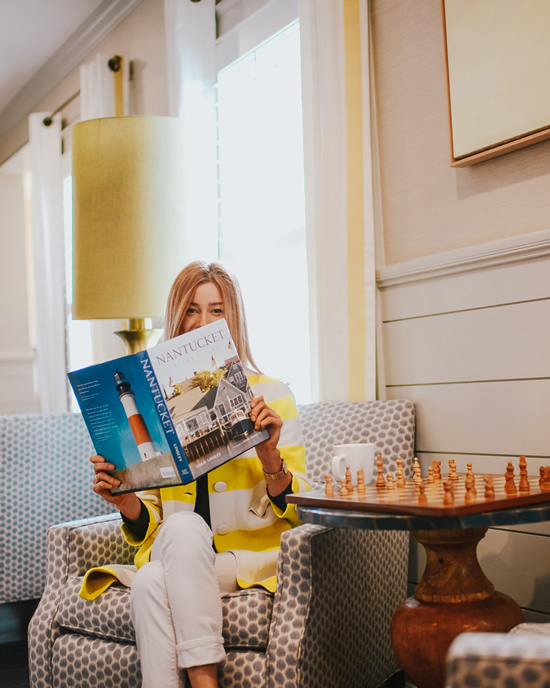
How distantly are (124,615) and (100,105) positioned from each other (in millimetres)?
2635

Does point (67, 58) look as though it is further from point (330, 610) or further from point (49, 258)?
point (330, 610)

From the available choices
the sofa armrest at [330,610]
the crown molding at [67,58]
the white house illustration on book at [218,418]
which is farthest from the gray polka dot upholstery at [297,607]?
the crown molding at [67,58]

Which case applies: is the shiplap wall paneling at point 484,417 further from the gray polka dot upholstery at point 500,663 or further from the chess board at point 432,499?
the gray polka dot upholstery at point 500,663

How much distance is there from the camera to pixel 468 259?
1.82 m

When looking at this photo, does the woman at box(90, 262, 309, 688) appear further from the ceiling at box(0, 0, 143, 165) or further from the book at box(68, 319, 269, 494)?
the ceiling at box(0, 0, 143, 165)

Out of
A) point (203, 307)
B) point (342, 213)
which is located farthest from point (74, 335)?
point (203, 307)

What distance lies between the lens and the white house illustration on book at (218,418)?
146 cm

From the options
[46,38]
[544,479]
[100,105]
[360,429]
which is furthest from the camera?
Answer: [46,38]

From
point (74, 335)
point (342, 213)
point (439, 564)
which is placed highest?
point (342, 213)

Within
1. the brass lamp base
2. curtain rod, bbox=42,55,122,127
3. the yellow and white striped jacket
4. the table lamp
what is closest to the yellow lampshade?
the table lamp

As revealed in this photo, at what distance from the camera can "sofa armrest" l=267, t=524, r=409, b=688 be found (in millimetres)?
1405

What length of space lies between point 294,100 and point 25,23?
195 cm

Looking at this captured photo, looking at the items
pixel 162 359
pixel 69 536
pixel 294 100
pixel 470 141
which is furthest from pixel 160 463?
pixel 294 100

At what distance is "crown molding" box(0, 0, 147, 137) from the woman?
2222 mm
